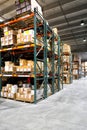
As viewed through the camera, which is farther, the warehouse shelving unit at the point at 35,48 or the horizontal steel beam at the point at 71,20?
the horizontal steel beam at the point at 71,20

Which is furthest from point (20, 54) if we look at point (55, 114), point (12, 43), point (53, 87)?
point (55, 114)

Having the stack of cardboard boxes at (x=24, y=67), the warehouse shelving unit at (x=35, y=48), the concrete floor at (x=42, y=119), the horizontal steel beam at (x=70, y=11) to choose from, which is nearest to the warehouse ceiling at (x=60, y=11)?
the horizontal steel beam at (x=70, y=11)

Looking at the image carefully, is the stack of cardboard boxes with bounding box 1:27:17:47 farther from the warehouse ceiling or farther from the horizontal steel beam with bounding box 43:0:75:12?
the horizontal steel beam with bounding box 43:0:75:12

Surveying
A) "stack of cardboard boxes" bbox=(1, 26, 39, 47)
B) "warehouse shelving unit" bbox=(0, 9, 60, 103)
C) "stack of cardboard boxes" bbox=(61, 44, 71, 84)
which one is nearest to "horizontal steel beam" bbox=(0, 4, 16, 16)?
"warehouse shelving unit" bbox=(0, 9, 60, 103)

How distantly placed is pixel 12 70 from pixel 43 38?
197 centimetres

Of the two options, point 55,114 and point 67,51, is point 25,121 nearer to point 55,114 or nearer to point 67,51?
point 55,114

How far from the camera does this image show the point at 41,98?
552 centimetres

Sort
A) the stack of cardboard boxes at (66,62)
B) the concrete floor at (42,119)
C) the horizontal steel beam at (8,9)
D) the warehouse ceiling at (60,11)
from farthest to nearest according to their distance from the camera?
1. the stack of cardboard boxes at (66,62)
2. the horizontal steel beam at (8,9)
3. the warehouse ceiling at (60,11)
4. the concrete floor at (42,119)

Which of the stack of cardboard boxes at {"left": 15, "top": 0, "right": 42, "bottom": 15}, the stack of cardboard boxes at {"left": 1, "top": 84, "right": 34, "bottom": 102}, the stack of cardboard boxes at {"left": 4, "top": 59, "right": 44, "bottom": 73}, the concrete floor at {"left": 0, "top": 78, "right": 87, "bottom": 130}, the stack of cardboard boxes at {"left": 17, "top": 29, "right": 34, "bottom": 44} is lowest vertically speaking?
the concrete floor at {"left": 0, "top": 78, "right": 87, "bottom": 130}

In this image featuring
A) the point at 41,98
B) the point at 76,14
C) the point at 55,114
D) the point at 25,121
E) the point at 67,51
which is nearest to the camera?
the point at 25,121

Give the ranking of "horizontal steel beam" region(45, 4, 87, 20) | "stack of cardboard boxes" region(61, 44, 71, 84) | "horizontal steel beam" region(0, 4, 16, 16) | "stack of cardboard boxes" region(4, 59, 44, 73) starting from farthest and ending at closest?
"stack of cardboard boxes" region(61, 44, 71, 84)
"horizontal steel beam" region(45, 4, 87, 20)
"horizontal steel beam" region(0, 4, 16, 16)
"stack of cardboard boxes" region(4, 59, 44, 73)

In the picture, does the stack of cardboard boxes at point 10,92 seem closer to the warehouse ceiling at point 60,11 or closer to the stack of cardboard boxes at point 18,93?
the stack of cardboard boxes at point 18,93

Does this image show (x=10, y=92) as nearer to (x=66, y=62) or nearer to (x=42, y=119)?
(x=42, y=119)

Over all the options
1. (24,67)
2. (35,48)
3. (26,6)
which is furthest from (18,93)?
(26,6)
